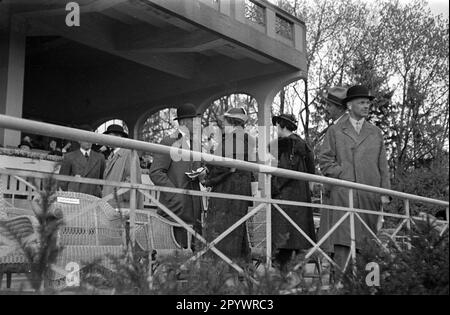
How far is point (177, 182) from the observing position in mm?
Result: 5023

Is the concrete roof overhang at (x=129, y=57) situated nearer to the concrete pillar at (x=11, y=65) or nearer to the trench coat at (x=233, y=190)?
the concrete pillar at (x=11, y=65)

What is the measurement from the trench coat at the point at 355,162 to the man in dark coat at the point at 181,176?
102cm

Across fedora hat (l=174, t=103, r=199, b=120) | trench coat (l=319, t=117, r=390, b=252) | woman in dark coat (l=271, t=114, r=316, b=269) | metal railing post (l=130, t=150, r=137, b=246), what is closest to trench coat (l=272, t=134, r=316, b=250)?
woman in dark coat (l=271, t=114, r=316, b=269)

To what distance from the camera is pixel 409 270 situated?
8.57ft

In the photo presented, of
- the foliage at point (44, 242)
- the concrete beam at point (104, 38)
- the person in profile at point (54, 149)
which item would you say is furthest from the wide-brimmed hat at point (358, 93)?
the person in profile at point (54, 149)

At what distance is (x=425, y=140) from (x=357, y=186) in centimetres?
2122

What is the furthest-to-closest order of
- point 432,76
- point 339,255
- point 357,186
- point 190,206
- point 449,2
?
point 432,76
point 190,206
point 339,255
point 357,186
point 449,2

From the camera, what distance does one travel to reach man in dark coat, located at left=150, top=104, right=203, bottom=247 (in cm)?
485

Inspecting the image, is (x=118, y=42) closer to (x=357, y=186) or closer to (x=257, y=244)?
(x=257, y=244)

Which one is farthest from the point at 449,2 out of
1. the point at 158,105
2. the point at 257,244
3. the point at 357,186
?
the point at 158,105

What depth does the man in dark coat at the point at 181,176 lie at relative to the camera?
485 cm

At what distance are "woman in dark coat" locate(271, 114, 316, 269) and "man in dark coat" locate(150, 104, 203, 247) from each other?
2.15 ft

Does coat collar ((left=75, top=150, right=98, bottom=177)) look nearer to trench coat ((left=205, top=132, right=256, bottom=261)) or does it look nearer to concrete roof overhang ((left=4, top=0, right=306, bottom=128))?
trench coat ((left=205, top=132, right=256, bottom=261))

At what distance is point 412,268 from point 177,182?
2635 millimetres
